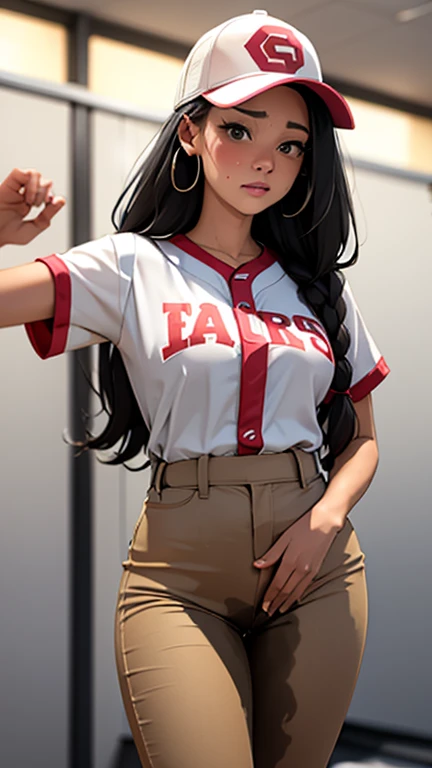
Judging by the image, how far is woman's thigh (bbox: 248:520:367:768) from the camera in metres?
1.42

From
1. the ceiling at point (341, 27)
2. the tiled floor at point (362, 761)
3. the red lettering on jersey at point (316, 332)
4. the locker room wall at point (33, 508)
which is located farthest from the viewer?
the tiled floor at point (362, 761)

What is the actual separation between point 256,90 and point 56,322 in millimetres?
423

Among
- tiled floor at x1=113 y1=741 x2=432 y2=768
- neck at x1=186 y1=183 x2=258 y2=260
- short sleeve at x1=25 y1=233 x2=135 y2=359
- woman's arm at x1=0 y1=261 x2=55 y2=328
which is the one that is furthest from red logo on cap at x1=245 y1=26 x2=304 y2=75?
tiled floor at x1=113 y1=741 x2=432 y2=768

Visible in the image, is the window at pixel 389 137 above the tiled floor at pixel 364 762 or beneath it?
above

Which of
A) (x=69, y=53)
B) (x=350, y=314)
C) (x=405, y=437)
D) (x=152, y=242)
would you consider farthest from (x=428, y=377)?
(x=152, y=242)

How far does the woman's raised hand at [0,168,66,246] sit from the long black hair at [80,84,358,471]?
0.16 meters

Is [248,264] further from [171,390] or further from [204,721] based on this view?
[204,721]

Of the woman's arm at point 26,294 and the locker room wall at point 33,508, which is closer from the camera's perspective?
the woman's arm at point 26,294

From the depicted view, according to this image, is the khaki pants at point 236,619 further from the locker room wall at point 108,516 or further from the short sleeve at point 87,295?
the locker room wall at point 108,516

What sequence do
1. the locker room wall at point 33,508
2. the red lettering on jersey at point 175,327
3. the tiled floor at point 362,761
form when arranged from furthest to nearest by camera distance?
the tiled floor at point 362,761 < the locker room wall at point 33,508 < the red lettering on jersey at point 175,327

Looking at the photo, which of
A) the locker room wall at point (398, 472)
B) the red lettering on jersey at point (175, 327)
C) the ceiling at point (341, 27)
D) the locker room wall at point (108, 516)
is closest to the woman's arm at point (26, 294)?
the red lettering on jersey at point (175, 327)

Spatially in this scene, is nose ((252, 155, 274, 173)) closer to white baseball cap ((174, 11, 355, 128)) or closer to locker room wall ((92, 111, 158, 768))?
white baseball cap ((174, 11, 355, 128))

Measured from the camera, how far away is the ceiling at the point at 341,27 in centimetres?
288

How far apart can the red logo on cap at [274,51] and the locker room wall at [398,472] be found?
1.98 metres
